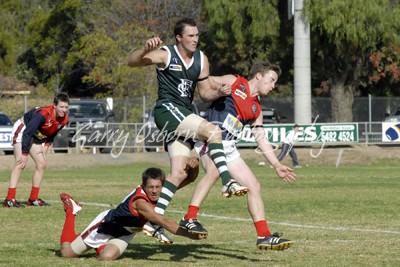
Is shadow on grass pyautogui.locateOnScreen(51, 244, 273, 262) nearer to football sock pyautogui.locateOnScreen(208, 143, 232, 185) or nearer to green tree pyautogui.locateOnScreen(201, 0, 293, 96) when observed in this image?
football sock pyautogui.locateOnScreen(208, 143, 232, 185)

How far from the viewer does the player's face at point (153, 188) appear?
9599mm

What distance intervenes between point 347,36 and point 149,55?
32.9 metres

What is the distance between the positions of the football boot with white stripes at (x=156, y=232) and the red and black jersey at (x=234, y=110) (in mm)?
1262

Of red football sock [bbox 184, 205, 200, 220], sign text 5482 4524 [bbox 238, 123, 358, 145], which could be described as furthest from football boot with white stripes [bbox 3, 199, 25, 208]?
sign text 5482 4524 [bbox 238, 123, 358, 145]

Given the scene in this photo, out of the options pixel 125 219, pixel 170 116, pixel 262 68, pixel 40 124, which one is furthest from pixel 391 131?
pixel 125 219

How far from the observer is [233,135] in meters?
10.2

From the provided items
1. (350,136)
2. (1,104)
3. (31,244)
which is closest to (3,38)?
(1,104)

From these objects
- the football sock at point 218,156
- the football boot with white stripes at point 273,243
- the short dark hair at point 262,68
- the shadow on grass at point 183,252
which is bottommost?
the shadow on grass at point 183,252

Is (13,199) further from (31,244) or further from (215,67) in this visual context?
(215,67)

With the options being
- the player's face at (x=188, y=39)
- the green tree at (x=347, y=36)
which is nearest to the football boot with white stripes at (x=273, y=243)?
the player's face at (x=188, y=39)

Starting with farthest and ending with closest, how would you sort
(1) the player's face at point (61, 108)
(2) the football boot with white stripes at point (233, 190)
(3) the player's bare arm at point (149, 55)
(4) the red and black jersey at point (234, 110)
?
(1) the player's face at point (61, 108), (4) the red and black jersey at point (234, 110), (3) the player's bare arm at point (149, 55), (2) the football boot with white stripes at point (233, 190)

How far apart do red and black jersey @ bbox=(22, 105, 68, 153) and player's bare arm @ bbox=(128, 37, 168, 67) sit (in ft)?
19.6

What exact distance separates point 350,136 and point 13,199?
70.0 feet

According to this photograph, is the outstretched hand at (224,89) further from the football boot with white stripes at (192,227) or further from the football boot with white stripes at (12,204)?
the football boot with white stripes at (12,204)
